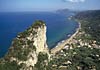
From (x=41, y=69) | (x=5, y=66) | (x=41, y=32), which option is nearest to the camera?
(x=5, y=66)

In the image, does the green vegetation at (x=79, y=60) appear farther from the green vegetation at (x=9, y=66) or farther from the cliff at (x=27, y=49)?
the green vegetation at (x=9, y=66)

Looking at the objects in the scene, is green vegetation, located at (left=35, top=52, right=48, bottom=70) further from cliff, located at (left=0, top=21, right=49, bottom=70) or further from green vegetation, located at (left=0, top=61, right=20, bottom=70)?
green vegetation, located at (left=0, top=61, right=20, bottom=70)

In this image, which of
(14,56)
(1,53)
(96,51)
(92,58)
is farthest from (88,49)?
(14,56)

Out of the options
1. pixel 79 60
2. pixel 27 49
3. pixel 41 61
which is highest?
pixel 27 49

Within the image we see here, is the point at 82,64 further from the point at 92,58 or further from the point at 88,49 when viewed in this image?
the point at 88,49

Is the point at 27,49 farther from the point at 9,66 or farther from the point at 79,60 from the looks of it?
the point at 79,60

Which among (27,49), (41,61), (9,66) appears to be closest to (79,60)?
(41,61)

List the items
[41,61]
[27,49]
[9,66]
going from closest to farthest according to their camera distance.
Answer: [9,66] < [27,49] < [41,61]

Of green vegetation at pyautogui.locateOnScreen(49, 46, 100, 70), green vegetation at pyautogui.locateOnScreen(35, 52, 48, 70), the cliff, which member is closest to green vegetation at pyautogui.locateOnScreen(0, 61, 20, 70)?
the cliff
